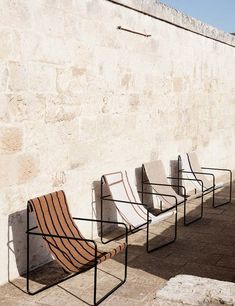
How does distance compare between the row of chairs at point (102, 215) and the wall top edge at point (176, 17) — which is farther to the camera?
the wall top edge at point (176, 17)

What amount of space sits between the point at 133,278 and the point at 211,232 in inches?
75.1

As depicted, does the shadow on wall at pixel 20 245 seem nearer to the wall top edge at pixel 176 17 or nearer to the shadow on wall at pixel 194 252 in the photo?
the shadow on wall at pixel 194 252

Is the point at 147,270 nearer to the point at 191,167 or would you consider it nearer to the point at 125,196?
the point at 125,196

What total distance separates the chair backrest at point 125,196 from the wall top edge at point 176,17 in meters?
2.08

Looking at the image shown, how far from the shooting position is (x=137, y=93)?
646 centimetres

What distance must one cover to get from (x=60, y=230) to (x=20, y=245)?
1.33 feet

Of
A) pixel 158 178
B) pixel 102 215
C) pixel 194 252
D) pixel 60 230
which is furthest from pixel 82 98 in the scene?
pixel 194 252

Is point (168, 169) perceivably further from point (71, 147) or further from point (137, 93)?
point (71, 147)

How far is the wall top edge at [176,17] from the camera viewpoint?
20.8ft

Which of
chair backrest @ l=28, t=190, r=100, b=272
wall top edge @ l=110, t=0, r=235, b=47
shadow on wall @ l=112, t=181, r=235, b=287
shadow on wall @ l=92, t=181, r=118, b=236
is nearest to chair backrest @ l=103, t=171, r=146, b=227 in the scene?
shadow on wall @ l=92, t=181, r=118, b=236

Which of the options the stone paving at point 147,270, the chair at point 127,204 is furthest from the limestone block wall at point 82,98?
the stone paving at point 147,270

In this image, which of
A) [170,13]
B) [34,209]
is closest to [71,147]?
[34,209]

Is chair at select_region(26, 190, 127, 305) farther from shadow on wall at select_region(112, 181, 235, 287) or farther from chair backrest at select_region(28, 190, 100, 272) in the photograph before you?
shadow on wall at select_region(112, 181, 235, 287)

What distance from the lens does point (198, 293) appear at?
6.64 feet
